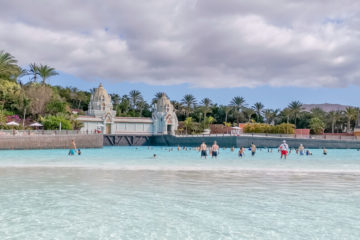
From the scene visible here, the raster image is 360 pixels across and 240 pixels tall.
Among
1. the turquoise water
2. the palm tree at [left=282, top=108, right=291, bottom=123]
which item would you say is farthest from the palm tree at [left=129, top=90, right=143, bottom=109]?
the turquoise water

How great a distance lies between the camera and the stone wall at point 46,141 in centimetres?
3991

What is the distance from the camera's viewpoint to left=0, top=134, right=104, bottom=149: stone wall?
131ft

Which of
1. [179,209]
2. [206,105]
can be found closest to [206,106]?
[206,105]

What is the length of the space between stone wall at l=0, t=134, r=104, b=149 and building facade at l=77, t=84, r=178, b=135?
1581 cm

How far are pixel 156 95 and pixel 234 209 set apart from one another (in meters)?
90.3

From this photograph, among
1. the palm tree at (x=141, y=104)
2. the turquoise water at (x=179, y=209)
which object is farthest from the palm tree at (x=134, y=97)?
the turquoise water at (x=179, y=209)

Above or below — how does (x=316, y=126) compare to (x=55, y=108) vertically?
below

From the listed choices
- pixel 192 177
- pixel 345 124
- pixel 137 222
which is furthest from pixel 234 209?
pixel 345 124

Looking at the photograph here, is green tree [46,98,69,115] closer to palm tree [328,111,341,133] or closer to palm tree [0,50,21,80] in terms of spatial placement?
palm tree [0,50,21,80]

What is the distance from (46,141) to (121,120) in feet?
84.9

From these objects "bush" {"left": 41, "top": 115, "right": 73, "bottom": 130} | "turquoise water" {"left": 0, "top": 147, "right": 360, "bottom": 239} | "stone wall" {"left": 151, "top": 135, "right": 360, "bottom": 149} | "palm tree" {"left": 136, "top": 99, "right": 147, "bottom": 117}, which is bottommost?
"turquoise water" {"left": 0, "top": 147, "right": 360, "bottom": 239}

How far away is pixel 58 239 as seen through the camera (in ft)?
20.7

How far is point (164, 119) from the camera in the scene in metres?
71.4

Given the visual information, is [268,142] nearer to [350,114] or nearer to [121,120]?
[121,120]
